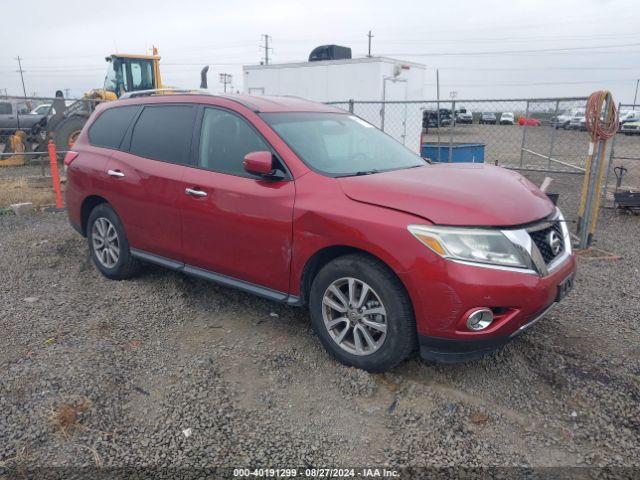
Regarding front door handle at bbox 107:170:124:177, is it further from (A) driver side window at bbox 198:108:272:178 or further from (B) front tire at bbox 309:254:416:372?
(B) front tire at bbox 309:254:416:372

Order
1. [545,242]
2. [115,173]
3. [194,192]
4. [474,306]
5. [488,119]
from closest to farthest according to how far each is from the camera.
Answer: [474,306] < [545,242] < [194,192] < [115,173] < [488,119]

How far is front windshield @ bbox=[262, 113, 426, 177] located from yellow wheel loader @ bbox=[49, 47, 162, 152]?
12743 millimetres

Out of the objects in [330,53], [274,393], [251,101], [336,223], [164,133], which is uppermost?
[330,53]

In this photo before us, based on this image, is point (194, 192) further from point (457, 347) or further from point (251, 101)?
point (457, 347)

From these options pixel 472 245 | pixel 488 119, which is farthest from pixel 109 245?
pixel 488 119

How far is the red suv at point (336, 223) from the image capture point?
2.96 meters

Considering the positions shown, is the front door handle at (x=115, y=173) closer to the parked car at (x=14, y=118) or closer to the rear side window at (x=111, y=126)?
the rear side window at (x=111, y=126)

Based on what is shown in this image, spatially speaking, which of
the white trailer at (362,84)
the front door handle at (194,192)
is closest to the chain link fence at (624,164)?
the white trailer at (362,84)

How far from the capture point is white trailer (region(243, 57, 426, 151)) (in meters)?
14.6

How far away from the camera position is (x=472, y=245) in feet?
9.66

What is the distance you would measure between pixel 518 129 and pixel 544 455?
1608cm

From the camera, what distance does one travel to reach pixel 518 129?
17.1 meters

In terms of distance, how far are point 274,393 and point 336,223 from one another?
113 centimetres

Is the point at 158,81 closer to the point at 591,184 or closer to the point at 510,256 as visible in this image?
the point at 591,184
